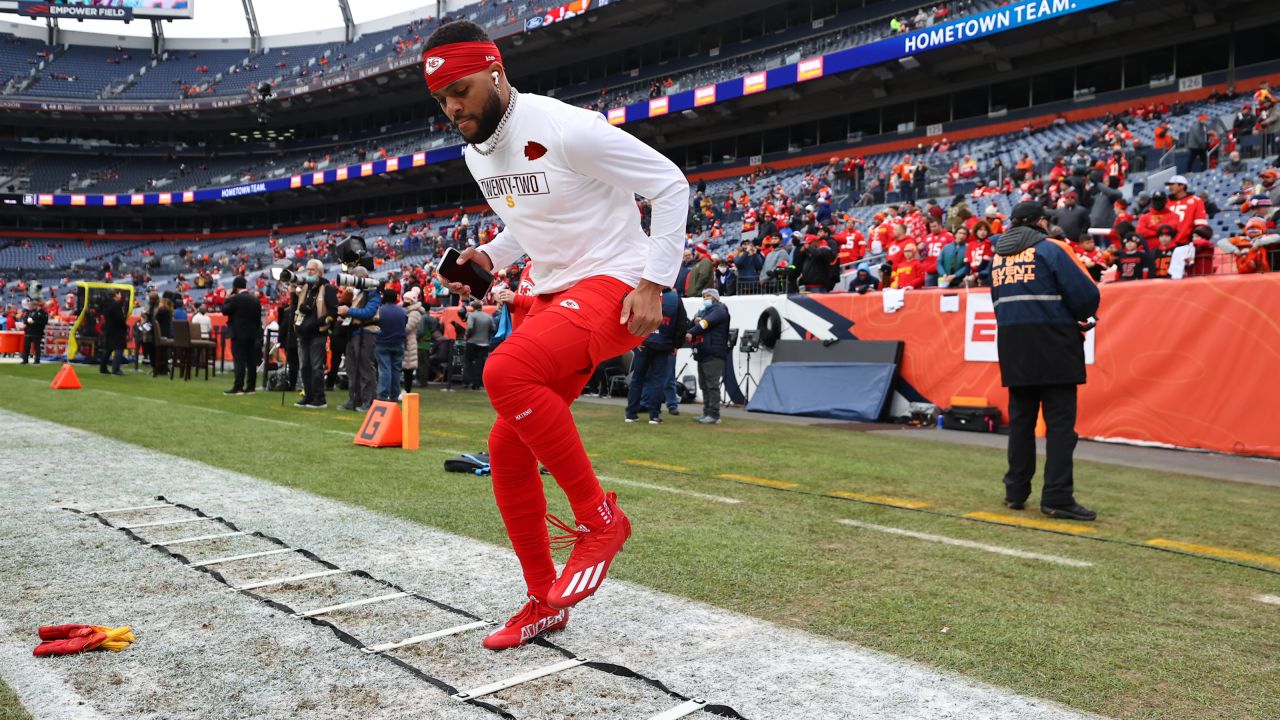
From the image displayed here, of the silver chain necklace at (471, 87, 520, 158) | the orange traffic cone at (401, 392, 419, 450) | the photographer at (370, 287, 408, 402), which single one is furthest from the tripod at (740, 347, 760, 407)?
the silver chain necklace at (471, 87, 520, 158)

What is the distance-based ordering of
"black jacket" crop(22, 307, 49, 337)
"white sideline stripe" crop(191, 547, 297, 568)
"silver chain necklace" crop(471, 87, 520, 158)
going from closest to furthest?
1. "silver chain necklace" crop(471, 87, 520, 158)
2. "white sideline stripe" crop(191, 547, 297, 568)
3. "black jacket" crop(22, 307, 49, 337)

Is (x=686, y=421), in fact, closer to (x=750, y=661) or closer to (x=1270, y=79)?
(x=750, y=661)

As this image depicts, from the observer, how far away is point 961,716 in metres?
2.11

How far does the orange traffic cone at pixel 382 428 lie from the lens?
764cm

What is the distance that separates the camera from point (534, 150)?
2.69 meters

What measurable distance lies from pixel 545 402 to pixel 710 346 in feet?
30.7

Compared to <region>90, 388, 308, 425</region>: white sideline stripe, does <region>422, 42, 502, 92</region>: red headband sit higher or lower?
higher

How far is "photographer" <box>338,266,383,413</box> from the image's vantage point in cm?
1127

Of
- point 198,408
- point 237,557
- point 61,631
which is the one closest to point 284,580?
point 237,557

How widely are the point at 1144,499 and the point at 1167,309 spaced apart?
4107 mm

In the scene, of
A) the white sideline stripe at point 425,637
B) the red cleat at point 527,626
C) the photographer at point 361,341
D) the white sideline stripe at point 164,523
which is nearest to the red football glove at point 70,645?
the white sideline stripe at point 425,637

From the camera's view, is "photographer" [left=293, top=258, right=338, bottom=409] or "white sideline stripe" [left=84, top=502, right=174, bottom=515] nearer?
"white sideline stripe" [left=84, top=502, right=174, bottom=515]

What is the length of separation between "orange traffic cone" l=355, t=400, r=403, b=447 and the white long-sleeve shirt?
5164mm

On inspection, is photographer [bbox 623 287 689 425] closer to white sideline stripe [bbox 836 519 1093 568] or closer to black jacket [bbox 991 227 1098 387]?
black jacket [bbox 991 227 1098 387]
